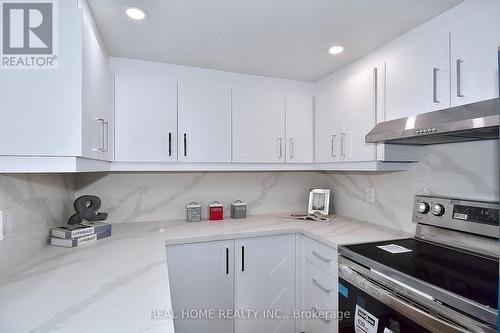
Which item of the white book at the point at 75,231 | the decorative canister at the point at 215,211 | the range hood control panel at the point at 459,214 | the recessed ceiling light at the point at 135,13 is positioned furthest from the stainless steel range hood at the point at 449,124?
the white book at the point at 75,231

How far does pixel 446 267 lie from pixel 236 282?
1289 mm

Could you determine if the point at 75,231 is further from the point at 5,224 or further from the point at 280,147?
the point at 280,147

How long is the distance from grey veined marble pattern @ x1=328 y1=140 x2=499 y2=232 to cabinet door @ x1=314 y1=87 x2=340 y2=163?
401 mm

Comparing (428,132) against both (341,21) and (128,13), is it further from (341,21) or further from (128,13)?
(128,13)

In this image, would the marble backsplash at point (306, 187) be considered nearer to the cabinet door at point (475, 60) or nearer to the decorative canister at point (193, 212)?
the decorative canister at point (193, 212)

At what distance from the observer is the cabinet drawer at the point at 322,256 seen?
1.62 m

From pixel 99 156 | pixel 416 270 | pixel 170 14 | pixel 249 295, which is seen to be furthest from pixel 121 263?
pixel 416 270

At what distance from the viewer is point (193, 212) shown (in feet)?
7.20

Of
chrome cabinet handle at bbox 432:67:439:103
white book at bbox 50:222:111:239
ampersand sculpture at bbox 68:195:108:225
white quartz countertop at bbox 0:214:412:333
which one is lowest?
white quartz countertop at bbox 0:214:412:333

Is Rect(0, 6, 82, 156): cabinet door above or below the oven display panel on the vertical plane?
above

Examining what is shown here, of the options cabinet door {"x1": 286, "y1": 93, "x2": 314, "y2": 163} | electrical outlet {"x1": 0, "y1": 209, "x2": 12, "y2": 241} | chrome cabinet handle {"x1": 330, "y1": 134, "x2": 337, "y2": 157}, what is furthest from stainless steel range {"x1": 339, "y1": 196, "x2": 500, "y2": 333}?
electrical outlet {"x1": 0, "y1": 209, "x2": 12, "y2": 241}

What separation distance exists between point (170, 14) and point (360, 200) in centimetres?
200

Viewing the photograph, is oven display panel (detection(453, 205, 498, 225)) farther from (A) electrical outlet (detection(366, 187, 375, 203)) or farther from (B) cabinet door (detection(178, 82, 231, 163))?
(B) cabinet door (detection(178, 82, 231, 163))

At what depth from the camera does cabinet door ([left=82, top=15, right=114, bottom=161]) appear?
3.61 ft
